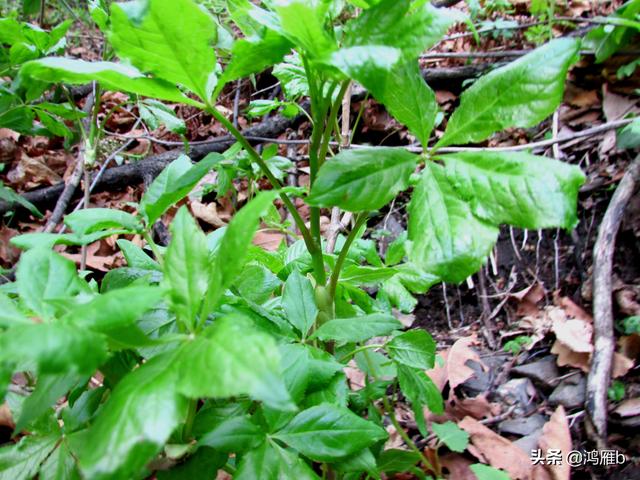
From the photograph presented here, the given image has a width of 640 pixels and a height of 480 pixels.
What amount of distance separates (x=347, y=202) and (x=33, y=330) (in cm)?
37

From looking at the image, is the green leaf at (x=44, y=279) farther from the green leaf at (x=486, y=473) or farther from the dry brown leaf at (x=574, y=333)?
the dry brown leaf at (x=574, y=333)

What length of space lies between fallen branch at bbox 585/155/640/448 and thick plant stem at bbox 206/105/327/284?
42.2 inches

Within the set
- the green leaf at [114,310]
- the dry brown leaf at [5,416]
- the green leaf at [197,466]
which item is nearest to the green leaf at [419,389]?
the green leaf at [197,466]

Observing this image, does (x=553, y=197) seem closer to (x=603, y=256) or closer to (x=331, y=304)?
(x=331, y=304)

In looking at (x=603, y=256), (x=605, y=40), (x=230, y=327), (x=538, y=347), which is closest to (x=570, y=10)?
(x=605, y=40)

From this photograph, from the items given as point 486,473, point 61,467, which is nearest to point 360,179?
point 61,467

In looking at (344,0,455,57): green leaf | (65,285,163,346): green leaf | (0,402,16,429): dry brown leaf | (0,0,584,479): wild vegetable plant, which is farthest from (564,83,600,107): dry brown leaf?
(0,402,16,429): dry brown leaf

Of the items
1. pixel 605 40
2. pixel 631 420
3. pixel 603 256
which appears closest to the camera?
pixel 631 420

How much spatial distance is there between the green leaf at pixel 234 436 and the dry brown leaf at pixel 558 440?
100cm

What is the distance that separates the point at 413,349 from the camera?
93 cm

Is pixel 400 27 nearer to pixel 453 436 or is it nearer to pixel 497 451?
pixel 453 436

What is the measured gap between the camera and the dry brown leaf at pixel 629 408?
1313 mm

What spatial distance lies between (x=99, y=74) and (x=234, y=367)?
1.32 ft

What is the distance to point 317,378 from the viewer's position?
29.8 inches
